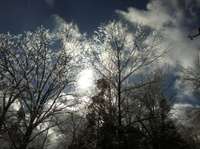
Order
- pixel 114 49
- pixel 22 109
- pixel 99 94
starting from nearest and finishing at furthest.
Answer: pixel 22 109 < pixel 114 49 < pixel 99 94

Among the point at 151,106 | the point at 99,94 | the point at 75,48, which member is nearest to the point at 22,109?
the point at 75,48

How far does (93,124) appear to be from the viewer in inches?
1038

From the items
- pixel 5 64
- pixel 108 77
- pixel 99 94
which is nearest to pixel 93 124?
pixel 99 94

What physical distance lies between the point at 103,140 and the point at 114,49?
9075 mm

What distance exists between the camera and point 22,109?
1555cm

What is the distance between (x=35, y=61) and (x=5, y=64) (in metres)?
2.21

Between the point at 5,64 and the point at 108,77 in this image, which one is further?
the point at 108,77

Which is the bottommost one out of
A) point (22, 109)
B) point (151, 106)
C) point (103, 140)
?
point (103, 140)

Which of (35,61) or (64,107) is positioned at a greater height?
(35,61)

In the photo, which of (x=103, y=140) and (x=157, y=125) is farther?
(x=157, y=125)

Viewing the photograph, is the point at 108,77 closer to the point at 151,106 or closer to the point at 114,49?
the point at 114,49

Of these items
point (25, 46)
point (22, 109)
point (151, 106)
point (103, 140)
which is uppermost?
point (25, 46)

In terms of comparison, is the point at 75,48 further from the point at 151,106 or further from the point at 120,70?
the point at 151,106

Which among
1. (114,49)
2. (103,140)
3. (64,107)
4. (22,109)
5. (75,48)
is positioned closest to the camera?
(22,109)
